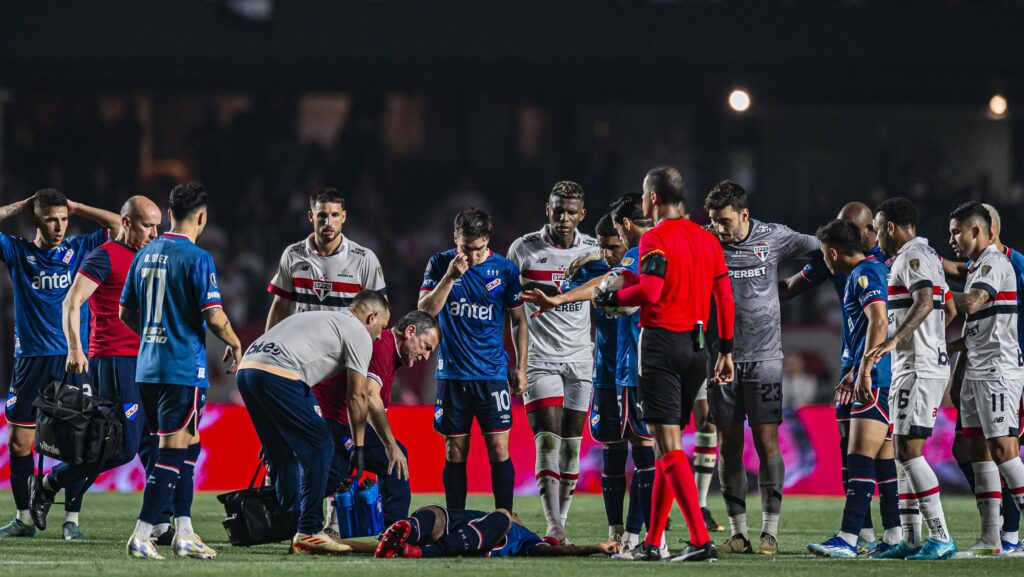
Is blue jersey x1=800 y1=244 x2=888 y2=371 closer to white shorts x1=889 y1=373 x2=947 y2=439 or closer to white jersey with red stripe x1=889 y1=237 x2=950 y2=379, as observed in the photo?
white jersey with red stripe x1=889 y1=237 x2=950 y2=379

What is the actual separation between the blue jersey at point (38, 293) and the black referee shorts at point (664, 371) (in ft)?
15.5

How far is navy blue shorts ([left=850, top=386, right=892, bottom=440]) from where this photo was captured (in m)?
8.78

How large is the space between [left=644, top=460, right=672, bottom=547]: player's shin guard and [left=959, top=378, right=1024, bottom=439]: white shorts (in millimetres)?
2669

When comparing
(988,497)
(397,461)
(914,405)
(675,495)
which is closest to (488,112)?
(988,497)

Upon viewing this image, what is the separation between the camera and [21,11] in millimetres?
19625

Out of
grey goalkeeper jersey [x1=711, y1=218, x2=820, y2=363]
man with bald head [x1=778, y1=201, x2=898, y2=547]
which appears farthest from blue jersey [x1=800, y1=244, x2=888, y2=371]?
grey goalkeeper jersey [x1=711, y1=218, x2=820, y2=363]

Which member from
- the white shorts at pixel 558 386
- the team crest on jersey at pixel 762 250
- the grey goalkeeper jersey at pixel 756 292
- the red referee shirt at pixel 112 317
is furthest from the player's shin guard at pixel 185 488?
the team crest on jersey at pixel 762 250

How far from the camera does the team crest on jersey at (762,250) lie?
9.14 m

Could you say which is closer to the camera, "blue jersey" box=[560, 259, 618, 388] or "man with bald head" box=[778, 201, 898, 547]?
"man with bald head" box=[778, 201, 898, 547]

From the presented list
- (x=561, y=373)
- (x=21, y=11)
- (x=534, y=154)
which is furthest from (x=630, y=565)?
(x=534, y=154)

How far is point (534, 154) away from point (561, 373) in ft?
49.6

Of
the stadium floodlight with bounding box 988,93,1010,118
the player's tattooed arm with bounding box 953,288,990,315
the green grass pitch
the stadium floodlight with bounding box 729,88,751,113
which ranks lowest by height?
the green grass pitch

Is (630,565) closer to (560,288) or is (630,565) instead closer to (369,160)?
(560,288)

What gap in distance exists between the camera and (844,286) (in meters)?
9.49
